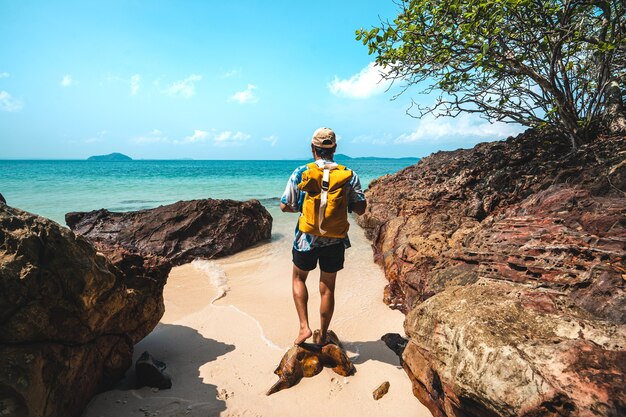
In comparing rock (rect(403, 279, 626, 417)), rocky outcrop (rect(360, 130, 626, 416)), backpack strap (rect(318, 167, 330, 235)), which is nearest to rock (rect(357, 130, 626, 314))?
rocky outcrop (rect(360, 130, 626, 416))

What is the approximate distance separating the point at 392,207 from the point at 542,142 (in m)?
4.21

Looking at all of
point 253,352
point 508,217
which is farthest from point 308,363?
point 508,217

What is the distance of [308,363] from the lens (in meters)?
3.41

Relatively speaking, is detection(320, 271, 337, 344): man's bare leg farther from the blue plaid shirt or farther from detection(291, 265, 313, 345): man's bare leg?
the blue plaid shirt

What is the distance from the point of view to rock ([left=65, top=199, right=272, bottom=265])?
8688 millimetres

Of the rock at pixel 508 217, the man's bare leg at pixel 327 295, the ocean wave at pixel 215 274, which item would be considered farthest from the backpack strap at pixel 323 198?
the ocean wave at pixel 215 274

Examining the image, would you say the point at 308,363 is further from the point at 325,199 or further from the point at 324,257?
the point at 325,199

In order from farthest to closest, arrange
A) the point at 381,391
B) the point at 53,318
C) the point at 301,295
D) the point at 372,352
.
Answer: the point at 372,352, the point at 301,295, the point at 381,391, the point at 53,318

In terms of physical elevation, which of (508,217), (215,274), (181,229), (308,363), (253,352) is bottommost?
(215,274)

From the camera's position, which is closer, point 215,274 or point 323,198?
point 323,198

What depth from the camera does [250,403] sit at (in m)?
2.99

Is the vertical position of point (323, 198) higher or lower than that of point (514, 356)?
higher

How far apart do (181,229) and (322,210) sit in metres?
6.76

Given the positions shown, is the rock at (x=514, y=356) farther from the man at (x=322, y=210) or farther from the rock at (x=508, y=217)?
the man at (x=322, y=210)
